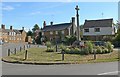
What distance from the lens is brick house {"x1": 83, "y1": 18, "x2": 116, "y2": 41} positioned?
6669 centimetres

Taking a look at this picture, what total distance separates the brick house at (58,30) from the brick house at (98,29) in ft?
26.7

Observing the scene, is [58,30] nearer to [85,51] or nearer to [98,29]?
[98,29]

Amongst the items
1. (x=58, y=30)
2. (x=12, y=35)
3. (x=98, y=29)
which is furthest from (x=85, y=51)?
(x=12, y=35)

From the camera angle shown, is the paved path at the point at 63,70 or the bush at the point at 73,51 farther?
the bush at the point at 73,51

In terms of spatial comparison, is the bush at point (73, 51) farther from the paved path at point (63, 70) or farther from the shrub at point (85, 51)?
the paved path at point (63, 70)

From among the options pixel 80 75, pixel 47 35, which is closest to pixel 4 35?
pixel 47 35

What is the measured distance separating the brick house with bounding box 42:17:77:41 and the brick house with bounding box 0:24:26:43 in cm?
2575

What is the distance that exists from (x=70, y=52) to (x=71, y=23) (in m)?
53.5

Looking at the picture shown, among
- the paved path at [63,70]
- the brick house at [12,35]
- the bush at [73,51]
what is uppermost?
the brick house at [12,35]

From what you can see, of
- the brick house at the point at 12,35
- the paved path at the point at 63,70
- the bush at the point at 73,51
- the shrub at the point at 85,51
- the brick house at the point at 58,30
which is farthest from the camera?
the brick house at the point at 12,35

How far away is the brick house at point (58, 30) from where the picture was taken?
79250mm

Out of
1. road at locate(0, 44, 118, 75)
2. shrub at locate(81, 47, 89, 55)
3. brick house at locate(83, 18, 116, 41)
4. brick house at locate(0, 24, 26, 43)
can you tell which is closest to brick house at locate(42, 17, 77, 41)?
brick house at locate(83, 18, 116, 41)

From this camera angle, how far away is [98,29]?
6831 centimetres

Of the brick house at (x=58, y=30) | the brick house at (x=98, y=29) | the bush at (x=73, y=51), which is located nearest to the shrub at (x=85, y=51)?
the bush at (x=73, y=51)
